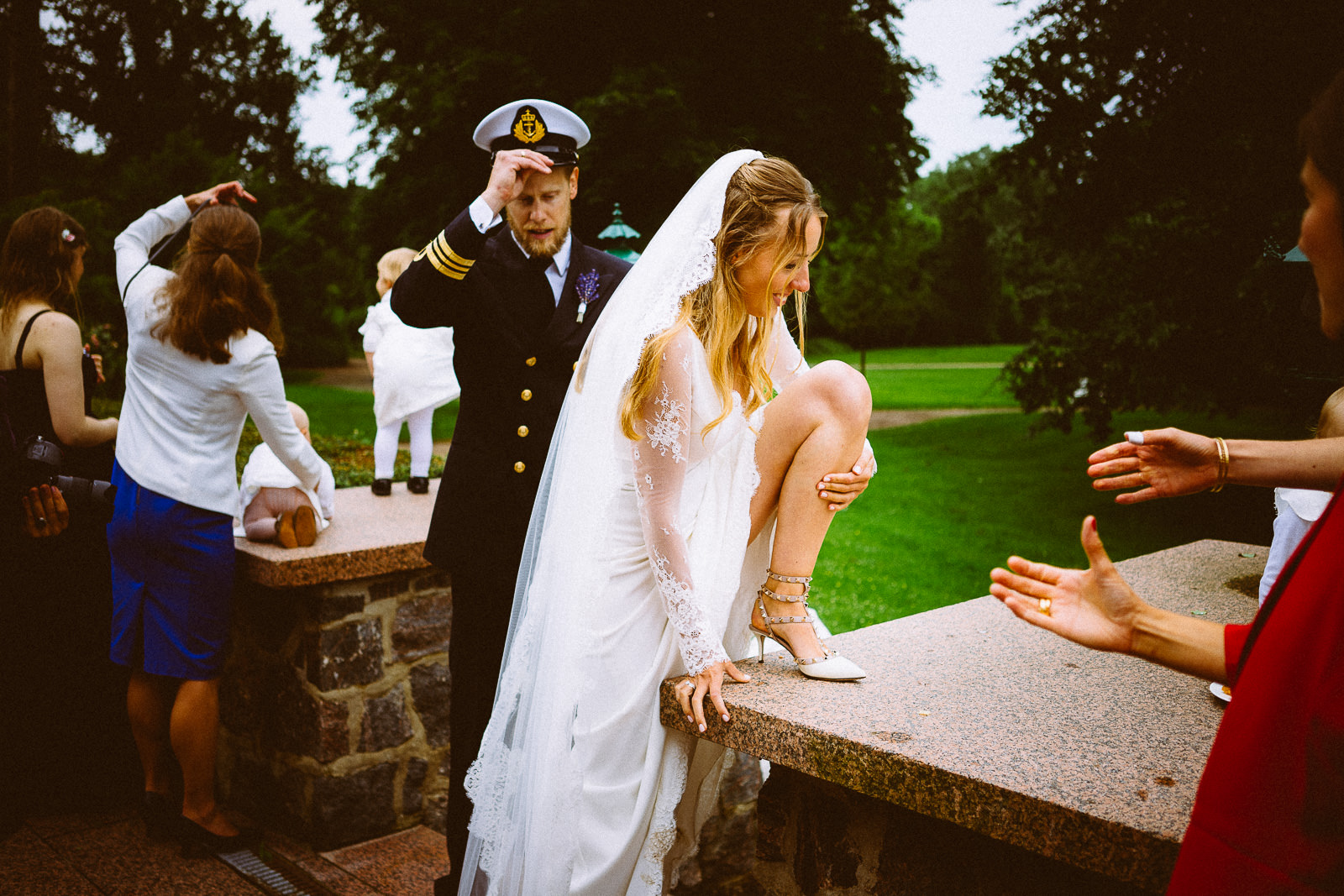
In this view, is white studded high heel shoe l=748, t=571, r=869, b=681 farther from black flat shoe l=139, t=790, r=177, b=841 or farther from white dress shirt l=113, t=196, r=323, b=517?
black flat shoe l=139, t=790, r=177, b=841

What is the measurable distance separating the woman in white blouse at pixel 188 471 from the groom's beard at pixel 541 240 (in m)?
1.07

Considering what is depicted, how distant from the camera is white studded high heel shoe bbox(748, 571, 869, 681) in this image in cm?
225

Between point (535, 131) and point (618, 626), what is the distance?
158 cm

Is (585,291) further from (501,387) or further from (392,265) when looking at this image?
(392,265)

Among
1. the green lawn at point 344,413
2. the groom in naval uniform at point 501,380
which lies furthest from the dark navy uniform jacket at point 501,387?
the green lawn at point 344,413

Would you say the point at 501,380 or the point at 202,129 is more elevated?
the point at 202,129

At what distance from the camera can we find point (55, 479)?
3.32 m

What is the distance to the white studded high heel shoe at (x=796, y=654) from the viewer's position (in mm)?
2252

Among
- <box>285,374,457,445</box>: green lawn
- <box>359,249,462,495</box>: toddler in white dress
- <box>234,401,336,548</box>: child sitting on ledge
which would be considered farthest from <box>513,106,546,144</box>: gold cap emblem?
<box>285,374,457,445</box>: green lawn

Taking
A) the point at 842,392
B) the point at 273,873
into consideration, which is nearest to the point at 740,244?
the point at 842,392

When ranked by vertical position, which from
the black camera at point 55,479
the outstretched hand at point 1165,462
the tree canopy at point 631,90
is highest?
the tree canopy at point 631,90

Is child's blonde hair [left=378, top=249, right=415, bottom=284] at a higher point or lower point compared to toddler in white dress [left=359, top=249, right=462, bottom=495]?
higher

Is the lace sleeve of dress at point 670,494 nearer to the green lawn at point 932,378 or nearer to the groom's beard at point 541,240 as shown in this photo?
the groom's beard at point 541,240

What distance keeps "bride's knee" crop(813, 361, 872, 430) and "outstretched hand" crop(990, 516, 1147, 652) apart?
821 mm
